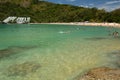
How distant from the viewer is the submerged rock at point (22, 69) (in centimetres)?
1800

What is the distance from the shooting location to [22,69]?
1928cm

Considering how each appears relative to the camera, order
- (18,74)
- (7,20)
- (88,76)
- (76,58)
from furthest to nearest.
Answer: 1. (7,20)
2. (76,58)
3. (18,74)
4. (88,76)

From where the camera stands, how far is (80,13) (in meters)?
182

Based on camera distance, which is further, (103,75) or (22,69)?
(22,69)

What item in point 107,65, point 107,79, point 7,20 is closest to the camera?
point 107,79

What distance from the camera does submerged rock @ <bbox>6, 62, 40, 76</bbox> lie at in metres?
18.0

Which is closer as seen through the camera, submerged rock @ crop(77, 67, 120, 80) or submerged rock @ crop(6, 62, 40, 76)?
submerged rock @ crop(77, 67, 120, 80)

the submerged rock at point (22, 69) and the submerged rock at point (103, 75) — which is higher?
the submerged rock at point (103, 75)

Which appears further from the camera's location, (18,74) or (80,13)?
(80,13)

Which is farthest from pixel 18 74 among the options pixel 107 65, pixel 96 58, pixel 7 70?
pixel 96 58

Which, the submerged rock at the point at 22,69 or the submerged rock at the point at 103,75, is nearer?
the submerged rock at the point at 103,75

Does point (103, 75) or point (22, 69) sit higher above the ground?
point (103, 75)

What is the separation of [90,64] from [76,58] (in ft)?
10.5

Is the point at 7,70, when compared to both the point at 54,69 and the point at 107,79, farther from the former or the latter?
the point at 107,79
